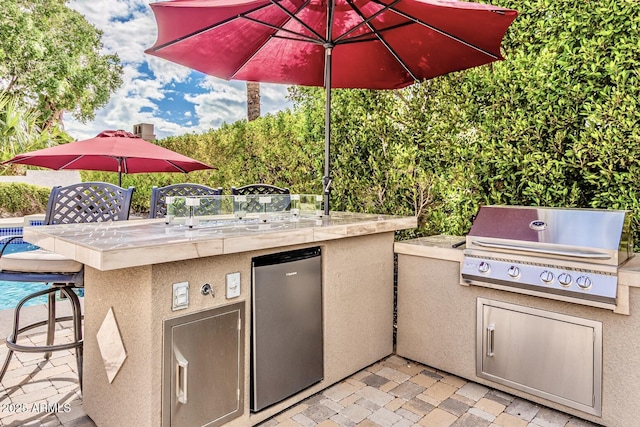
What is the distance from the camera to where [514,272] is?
2.72 m

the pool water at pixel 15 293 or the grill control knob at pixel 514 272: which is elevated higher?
the grill control knob at pixel 514 272

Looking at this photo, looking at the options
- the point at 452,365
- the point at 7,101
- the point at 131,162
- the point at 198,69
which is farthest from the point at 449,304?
the point at 7,101

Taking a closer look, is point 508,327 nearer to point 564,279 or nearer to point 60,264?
point 564,279

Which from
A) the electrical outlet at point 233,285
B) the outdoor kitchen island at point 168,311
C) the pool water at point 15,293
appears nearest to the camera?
the outdoor kitchen island at point 168,311

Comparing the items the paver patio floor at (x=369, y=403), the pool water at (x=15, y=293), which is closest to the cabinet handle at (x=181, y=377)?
the paver patio floor at (x=369, y=403)

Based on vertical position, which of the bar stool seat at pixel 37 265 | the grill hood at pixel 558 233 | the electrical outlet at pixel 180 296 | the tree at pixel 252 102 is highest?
the tree at pixel 252 102

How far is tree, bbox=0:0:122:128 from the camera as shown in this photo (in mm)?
11648

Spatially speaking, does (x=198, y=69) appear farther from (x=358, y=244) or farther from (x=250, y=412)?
(x=250, y=412)

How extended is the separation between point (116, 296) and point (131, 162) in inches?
161

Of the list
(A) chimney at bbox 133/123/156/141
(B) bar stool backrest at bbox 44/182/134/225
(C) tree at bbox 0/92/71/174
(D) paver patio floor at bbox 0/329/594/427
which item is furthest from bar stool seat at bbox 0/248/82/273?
(C) tree at bbox 0/92/71/174

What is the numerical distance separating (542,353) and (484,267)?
2.15 feet

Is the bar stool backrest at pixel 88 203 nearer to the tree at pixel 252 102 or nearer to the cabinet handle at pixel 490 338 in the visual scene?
the cabinet handle at pixel 490 338

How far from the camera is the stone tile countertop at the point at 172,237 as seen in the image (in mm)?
1802

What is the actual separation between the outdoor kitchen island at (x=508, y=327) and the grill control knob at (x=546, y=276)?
20 cm
